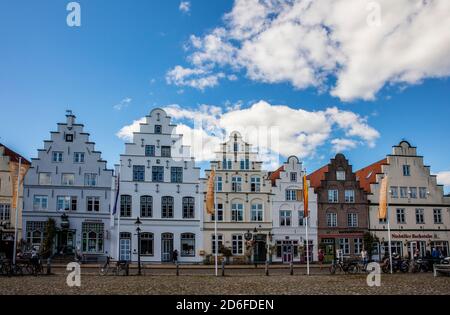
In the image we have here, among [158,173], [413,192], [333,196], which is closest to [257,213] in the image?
[333,196]

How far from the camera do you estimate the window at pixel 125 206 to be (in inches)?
1882

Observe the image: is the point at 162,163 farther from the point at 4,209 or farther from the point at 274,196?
the point at 4,209

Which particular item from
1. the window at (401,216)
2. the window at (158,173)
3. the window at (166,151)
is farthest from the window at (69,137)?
the window at (401,216)

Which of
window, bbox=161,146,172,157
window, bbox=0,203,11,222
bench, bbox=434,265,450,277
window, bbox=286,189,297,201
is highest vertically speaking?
window, bbox=161,146,172,157

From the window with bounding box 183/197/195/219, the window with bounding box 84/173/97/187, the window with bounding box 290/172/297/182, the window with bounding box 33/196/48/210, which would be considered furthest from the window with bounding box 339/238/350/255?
the window with bounding box 33/196/48/210

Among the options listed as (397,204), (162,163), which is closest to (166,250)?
(162,163)

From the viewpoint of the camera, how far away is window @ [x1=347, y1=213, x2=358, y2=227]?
167 ft

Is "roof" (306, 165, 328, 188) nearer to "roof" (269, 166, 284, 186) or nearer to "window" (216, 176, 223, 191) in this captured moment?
"roof" (269, 166, 284, 186)

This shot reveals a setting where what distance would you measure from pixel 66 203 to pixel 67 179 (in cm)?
229

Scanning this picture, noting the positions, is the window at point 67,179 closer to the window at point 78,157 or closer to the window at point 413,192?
the window at point 78,157

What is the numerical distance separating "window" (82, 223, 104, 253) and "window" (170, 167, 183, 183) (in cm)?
807

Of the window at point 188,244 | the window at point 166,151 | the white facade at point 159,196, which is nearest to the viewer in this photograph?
the white facade at point 159,196

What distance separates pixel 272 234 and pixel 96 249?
16.9 meters

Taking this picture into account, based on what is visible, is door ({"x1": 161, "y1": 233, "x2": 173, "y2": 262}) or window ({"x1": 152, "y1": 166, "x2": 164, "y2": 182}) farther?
window ({"x1": 152, "y1": 166, "x2": 164, "y2": 182})
